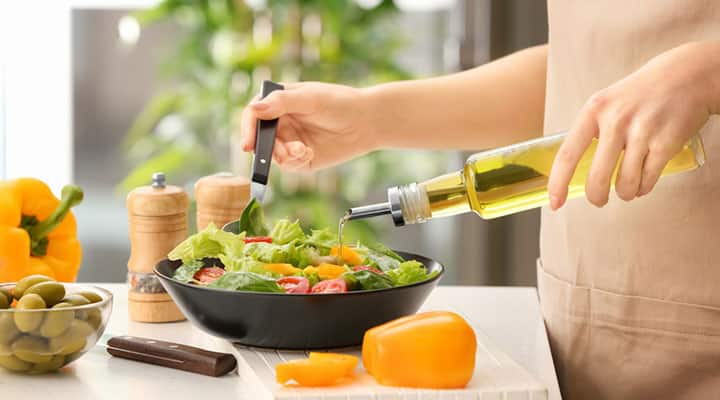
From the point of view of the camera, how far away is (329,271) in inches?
46.4

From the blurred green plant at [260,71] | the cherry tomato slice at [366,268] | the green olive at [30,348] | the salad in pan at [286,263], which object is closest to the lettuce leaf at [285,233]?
the salad in pan at [286,263]

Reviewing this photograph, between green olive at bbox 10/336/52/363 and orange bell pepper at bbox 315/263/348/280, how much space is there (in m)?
0.32

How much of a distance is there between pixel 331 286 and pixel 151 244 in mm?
363

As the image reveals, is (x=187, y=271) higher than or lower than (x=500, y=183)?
lower

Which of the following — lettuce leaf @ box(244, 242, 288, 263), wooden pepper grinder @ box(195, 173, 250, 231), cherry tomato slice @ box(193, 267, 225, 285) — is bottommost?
cherry tomato slice @ box(193, 267, 225, 285)

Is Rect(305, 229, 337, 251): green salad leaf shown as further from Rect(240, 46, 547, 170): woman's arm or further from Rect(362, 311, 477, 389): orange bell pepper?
Rect(362, 311, 477, 389): orange bell pepper

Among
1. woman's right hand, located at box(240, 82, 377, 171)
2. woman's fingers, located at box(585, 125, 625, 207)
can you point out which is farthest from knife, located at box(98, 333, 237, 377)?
woman's fingers, located at box(585, 125, 625, 207)

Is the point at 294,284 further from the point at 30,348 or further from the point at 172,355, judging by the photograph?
the point at 30,348

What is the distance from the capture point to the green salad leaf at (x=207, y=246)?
123 centimetres

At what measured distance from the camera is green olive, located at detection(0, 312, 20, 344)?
1.07 meters

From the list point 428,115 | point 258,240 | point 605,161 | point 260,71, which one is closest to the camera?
point 605,161

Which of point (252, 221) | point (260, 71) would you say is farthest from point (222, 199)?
point (260, 71)

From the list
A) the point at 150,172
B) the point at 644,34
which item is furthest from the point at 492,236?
the point at 644,34

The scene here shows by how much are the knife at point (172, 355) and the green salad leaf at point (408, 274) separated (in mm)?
215
